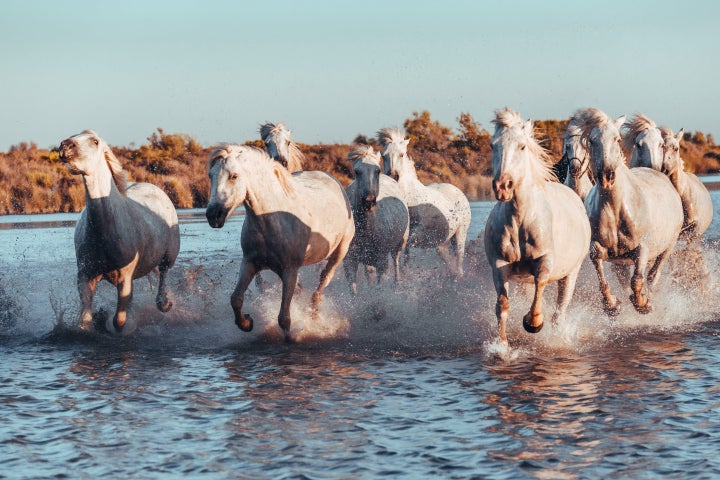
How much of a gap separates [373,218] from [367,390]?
176 inches

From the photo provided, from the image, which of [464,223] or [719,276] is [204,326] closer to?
[464,223]

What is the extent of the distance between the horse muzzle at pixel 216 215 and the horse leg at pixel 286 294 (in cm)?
109

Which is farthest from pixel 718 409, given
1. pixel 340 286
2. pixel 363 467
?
pixel 340 286

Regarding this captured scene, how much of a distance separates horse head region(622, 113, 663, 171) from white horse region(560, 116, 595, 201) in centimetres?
63

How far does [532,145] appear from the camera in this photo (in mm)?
8125

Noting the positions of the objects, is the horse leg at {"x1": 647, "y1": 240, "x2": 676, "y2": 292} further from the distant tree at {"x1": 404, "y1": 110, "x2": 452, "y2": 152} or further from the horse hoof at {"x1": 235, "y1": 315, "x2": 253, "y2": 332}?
the distant tree at {"x1": 404, "y1": 110, "x2": 452, "y2": 152}

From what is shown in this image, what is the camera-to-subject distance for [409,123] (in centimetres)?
5175

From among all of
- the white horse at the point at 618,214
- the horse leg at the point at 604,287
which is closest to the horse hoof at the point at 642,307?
the white horse at the point at 618,214

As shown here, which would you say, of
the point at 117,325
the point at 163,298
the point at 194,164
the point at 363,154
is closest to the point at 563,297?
the point at 363,154

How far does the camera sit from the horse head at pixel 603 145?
9.15m

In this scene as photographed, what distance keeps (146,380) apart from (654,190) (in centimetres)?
543

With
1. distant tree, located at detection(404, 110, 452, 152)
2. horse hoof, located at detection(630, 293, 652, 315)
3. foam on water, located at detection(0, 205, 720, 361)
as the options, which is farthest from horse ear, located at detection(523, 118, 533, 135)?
distant tree, located at detection(404, 110, 452, 152)

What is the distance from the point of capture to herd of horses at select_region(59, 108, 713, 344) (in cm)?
815

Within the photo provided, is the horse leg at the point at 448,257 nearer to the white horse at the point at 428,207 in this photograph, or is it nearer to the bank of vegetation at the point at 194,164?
the white horse at the point at 428,207
